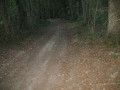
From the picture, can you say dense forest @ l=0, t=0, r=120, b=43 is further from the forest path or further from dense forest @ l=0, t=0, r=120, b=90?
the forest path

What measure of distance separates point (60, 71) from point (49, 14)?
3855cm

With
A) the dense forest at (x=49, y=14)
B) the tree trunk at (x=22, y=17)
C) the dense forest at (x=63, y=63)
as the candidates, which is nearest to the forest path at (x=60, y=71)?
the dense forest at (x=63, y=63)

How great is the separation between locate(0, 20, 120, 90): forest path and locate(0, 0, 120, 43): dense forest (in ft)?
8.12

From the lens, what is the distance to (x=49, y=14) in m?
44.5

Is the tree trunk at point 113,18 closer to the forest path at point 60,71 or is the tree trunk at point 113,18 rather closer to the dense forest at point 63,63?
the dense forest at point 63,63

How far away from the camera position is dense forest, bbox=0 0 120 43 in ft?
32.7

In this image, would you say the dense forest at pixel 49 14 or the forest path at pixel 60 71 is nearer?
the forest path at pixel 60 71

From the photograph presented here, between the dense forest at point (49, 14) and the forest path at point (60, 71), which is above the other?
the dense forest at point (49, 14)

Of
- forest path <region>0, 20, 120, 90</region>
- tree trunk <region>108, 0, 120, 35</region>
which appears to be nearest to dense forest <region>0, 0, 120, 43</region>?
tree trunk <region>108, 0, 120, 35</region>

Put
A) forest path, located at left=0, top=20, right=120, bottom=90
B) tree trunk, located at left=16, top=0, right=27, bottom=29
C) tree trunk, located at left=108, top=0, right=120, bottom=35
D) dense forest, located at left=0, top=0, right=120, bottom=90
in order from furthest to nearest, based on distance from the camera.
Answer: tree trunk, located at left=16, top=0, right=27, bottom=29
tree trunk, located at left=108, top=0, right=120, bottom=35
dense forest, located at left=0, top=0, right=120, bottom=90
forest path, located at left=0, top=20, right=120, bottom=90

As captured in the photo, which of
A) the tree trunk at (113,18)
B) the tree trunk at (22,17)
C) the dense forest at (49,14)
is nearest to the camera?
the tree trunk at (113,18)

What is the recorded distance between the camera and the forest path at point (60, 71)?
21.0ft

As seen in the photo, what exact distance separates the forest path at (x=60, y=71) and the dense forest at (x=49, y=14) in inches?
97.4

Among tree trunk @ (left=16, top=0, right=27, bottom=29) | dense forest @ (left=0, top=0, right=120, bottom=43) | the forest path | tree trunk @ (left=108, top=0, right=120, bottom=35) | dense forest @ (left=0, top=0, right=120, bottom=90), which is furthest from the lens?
tree trunk @ (left=16, top=0, right=27, bottom=29)
